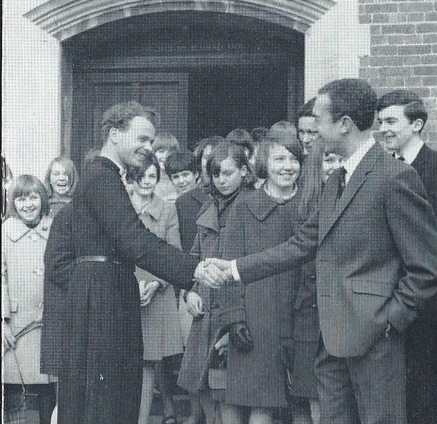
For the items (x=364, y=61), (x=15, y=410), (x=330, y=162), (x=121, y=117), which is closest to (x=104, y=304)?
(x=121, y=117)

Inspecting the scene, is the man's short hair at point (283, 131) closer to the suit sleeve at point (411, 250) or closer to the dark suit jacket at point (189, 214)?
the dark suit jacket at point (189, 214)

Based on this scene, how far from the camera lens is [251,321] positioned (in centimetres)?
421

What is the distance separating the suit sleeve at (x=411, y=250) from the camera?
11.1 ft

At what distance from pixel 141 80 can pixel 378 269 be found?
3.00m

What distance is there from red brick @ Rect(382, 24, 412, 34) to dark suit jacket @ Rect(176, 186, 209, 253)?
4.53ft

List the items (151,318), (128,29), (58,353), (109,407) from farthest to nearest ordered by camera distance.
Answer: (128,29) < (151,318) < (58,353) < (109,407)

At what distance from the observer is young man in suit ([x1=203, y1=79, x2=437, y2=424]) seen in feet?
11.2

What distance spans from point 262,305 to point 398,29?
1.84 meters

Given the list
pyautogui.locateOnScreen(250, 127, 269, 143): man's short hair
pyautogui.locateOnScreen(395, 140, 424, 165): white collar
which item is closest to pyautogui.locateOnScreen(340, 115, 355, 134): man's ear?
pyautogui.locateOnScreen(395, 140, 424, 165): white collar

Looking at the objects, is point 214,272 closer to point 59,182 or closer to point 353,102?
point 353,102

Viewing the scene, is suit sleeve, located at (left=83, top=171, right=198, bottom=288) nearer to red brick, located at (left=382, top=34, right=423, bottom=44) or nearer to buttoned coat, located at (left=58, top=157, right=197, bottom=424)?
buttoned coat, located at (left=58, top=157, right=197, bottom=424)

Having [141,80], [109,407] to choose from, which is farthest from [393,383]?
[141,80]

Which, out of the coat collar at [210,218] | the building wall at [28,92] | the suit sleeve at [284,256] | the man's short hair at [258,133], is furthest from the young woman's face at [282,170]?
the building wall at [28,92]

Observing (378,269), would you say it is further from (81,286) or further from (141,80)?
(141,80)
